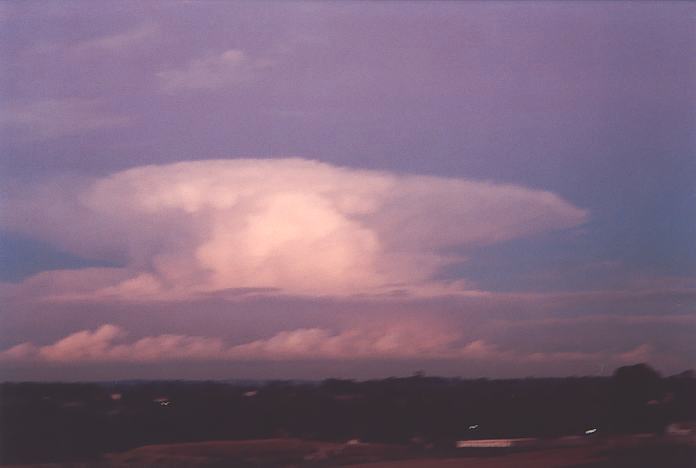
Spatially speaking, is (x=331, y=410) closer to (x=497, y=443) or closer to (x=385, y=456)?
(x=385, y=456)

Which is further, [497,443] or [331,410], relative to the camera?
[497,443]

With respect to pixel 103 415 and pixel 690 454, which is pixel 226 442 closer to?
pixel 103 415

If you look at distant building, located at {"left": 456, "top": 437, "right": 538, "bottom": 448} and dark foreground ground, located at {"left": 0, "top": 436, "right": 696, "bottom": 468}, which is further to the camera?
distant building, located at {"left": 456, "top": 437, "right": 538, "bottom": 448}

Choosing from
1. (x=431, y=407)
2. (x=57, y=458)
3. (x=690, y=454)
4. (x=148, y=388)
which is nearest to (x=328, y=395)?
(x=431, y=407)

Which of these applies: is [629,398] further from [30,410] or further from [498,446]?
[30,410]

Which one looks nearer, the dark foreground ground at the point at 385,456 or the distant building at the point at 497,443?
the dark foreground ground at the point at 385,456

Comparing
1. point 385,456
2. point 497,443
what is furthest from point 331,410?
point 497,443

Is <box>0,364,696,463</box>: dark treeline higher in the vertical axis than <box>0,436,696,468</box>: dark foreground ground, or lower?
higher

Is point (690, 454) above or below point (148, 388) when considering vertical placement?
below
